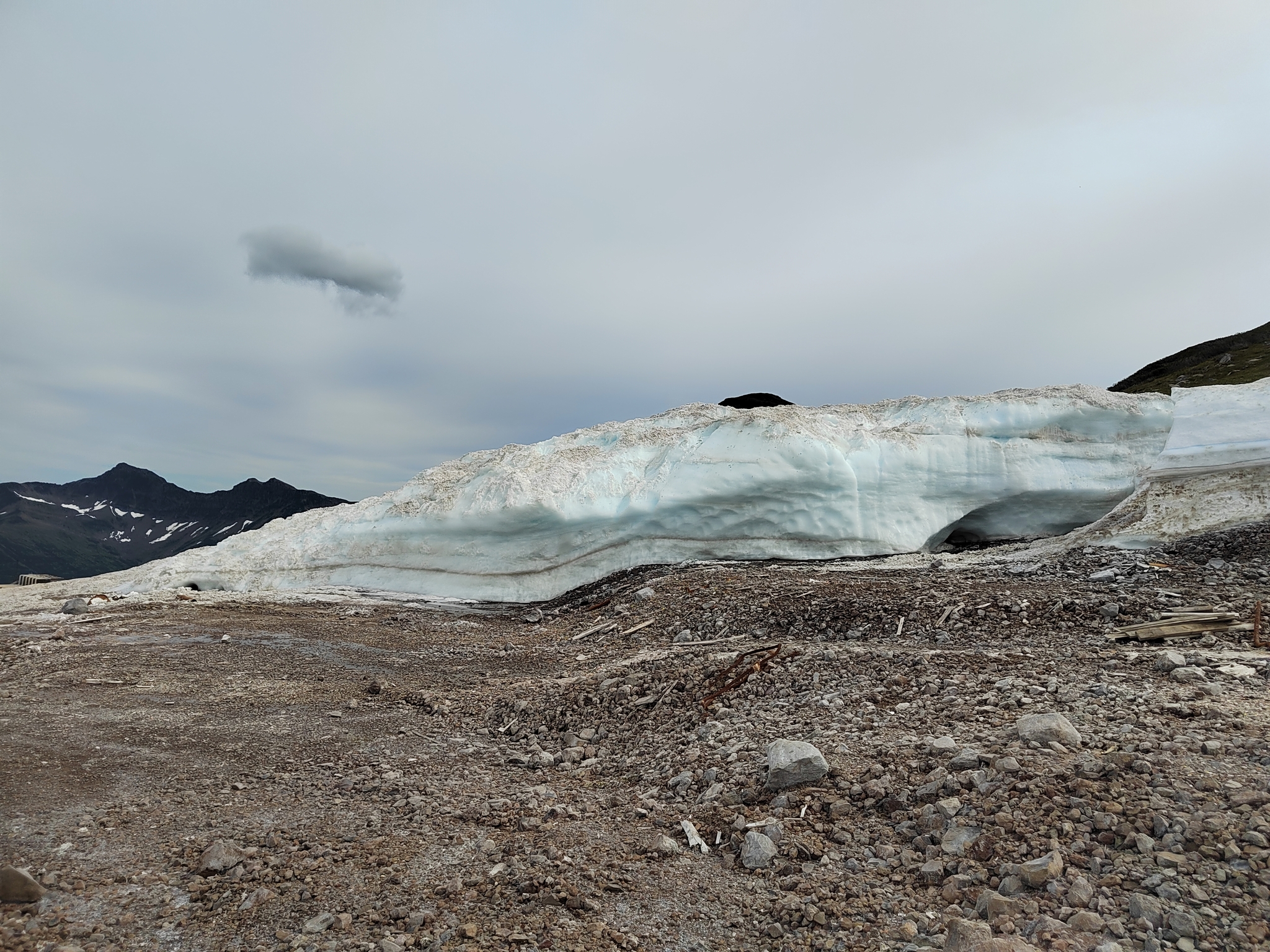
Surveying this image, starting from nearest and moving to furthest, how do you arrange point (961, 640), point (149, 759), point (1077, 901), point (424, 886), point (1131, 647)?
point (1077, 901)
point (424, 886)
point (149, 759)
point (1131, 647)
point (961, 640)

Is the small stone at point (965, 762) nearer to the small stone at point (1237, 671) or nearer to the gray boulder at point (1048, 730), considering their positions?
the gray boulder at point (1048, 730)

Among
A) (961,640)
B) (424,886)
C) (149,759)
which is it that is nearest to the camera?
(424,886)

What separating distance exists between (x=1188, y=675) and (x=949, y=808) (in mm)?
3393

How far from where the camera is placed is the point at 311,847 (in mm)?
4512

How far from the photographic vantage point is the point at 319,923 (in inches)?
144

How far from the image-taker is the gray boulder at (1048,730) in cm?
471

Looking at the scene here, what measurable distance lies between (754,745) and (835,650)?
9.32ft

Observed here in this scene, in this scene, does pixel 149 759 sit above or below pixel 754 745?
above

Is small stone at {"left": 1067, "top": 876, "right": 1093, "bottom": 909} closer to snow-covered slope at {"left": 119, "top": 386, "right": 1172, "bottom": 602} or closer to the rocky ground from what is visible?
the rocky ground

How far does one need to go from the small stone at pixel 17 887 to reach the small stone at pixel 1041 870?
5.39m

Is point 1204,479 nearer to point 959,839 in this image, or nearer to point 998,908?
point 959,839

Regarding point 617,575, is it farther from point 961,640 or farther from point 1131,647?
point 1131,647

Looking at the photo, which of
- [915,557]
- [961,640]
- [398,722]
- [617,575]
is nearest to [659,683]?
[398,722]

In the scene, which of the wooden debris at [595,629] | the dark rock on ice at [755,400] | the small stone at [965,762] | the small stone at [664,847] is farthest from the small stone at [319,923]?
the dark rock on ice at [755,400]
